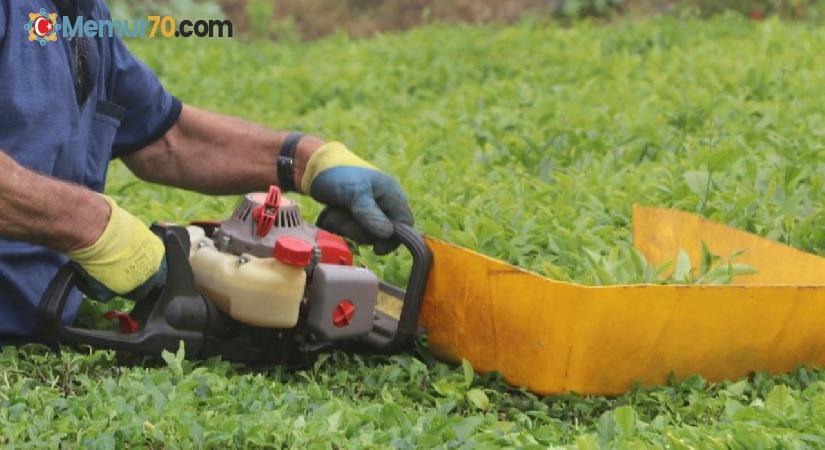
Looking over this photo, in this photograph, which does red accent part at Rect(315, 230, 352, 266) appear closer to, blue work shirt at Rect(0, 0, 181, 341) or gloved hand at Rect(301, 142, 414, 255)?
gloved hand at Rect(301, 142, 414, 255)

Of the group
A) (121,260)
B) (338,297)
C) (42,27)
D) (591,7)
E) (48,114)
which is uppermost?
(42,27)

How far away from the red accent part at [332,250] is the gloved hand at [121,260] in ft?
1.35

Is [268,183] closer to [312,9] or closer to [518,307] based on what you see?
[518,307]

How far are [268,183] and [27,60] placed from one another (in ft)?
3.26

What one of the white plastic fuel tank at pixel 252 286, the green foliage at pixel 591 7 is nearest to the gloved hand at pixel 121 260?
the white plastic fuel tank at pixel 252 286

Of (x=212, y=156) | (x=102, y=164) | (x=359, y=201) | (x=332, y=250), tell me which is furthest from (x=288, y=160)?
(x=332, y=250)

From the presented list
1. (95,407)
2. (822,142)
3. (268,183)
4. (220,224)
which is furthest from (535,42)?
(95,407)

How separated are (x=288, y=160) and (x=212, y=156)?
10.8 inches

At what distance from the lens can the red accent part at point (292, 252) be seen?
11.5 feet

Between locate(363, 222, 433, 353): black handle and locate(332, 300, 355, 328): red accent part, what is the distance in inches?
6.5

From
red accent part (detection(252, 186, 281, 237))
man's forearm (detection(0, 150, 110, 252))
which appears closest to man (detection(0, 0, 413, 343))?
man's forearm (detection(0, 150, 110, 252))

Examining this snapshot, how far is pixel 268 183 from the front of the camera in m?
4.46

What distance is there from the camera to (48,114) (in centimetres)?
372

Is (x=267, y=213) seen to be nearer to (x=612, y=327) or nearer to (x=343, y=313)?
(x=343, y=313)
